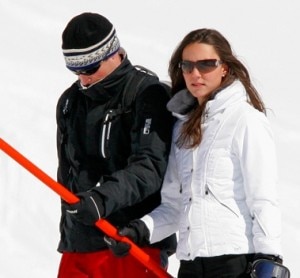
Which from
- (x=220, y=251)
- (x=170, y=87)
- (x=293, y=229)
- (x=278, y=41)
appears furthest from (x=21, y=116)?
(x=278, y=41)

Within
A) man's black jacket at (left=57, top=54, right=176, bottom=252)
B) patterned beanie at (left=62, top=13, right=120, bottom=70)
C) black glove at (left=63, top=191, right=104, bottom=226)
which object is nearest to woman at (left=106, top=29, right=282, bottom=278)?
man's black jacket at (left=57, top=54, right=176, bottom=252)

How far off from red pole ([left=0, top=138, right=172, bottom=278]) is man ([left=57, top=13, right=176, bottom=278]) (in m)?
0.06

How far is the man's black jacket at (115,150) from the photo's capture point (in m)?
4.45

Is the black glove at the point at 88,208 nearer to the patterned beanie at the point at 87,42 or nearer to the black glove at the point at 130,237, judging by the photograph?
the black glove at the point at 130,237

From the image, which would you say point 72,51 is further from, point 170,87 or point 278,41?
point 278,41

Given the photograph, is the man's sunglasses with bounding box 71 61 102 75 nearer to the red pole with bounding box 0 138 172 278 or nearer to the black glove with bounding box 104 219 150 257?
the red pole with bounding box 0 138 172 278

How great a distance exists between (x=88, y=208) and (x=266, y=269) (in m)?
0.85

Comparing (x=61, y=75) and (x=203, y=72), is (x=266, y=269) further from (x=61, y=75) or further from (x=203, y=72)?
(x=61, y=75)

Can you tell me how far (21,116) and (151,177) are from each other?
4.53 meters

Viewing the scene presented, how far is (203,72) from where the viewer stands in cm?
439

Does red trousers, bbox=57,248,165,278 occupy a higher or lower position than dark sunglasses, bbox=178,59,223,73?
lower

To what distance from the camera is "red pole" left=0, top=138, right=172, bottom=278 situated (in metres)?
4.32

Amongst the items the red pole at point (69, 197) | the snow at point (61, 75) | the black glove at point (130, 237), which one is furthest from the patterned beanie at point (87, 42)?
the snow at point (61, 75)

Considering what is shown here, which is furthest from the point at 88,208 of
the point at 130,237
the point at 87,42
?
the point at 87,42
